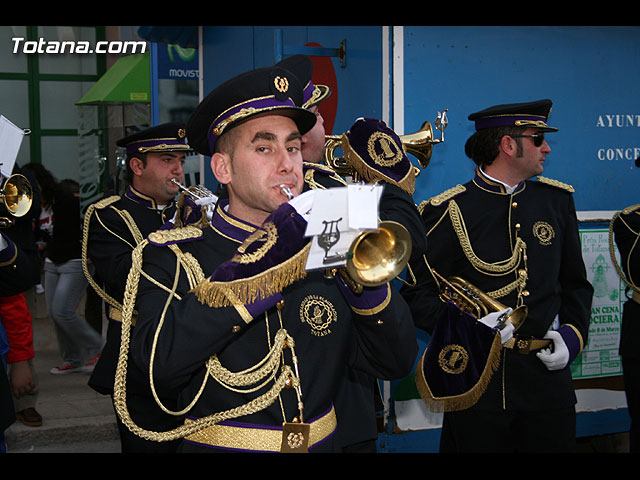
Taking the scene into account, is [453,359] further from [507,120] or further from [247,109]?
[247,109]

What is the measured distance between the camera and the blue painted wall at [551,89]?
4.53m

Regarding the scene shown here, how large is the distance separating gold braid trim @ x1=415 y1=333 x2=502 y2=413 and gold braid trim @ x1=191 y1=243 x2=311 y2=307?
1.74 m

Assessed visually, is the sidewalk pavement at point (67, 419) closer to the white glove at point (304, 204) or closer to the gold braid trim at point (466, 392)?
the gold braid trim at point (466, 392)

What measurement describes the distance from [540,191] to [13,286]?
2.68m

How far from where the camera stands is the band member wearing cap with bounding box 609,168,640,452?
4090 mm

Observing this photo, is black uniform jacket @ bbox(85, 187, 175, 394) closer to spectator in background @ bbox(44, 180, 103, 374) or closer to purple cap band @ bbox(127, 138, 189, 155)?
purple cap band @ bbox(127, 138, 189, 155)

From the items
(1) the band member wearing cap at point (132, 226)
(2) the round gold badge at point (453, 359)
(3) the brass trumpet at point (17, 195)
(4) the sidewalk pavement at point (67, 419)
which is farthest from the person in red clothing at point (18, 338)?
(2) the round gold badge at point (453, 359)

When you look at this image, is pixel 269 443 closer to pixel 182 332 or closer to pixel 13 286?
pixel 182 332

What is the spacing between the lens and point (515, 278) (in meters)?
3.54

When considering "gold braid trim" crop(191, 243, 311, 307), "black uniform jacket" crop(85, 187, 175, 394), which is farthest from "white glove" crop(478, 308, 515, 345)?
"black uniform jacket" crop(85, 187, 175, 394)

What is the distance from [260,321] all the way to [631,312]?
2929mm

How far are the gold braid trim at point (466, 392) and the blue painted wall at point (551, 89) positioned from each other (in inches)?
58.6

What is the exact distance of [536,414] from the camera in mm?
3467

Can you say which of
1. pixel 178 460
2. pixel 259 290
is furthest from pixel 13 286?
pixel 259 290
